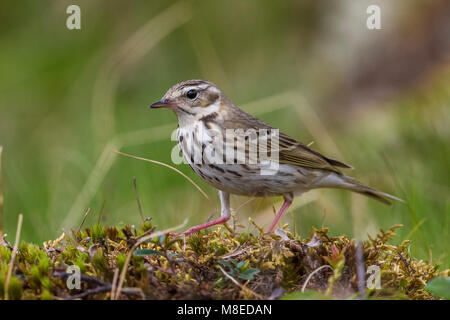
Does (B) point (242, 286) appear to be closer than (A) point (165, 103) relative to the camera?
Yes

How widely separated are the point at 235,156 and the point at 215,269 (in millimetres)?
1580

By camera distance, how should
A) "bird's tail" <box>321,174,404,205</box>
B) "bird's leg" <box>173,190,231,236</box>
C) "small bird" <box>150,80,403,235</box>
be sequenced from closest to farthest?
1. "bird's leg" <box>173,190,231,236</box>
2. "small bird" <box>150,80,403,235</box>
3. "bird's tail" <box>321,174,404,205</box>

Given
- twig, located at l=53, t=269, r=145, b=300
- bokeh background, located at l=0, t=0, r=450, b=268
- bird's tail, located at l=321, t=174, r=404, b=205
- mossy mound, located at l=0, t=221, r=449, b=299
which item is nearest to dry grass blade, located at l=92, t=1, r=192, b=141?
bokeh background, located at l=0, t=0, r=450, b=268

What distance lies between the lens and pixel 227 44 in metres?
13.2

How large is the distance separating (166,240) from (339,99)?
8.95 meters

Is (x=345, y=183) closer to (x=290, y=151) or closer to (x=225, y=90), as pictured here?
(x=290, y=151)

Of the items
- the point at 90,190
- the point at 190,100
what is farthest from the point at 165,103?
the point at 90,190

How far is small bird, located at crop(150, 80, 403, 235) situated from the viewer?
16.0ft

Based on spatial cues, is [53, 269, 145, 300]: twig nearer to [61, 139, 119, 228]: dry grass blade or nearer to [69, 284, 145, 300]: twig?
[69, 284, 145, 300]: twig

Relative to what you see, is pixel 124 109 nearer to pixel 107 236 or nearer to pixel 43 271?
pixel 107 236

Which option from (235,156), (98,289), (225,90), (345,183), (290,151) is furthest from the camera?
(225,90)

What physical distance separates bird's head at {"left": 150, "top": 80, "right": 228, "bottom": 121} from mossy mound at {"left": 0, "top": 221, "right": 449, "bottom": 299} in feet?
5.34

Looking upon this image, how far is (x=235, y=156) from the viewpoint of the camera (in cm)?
493

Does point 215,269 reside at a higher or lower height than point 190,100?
lower
